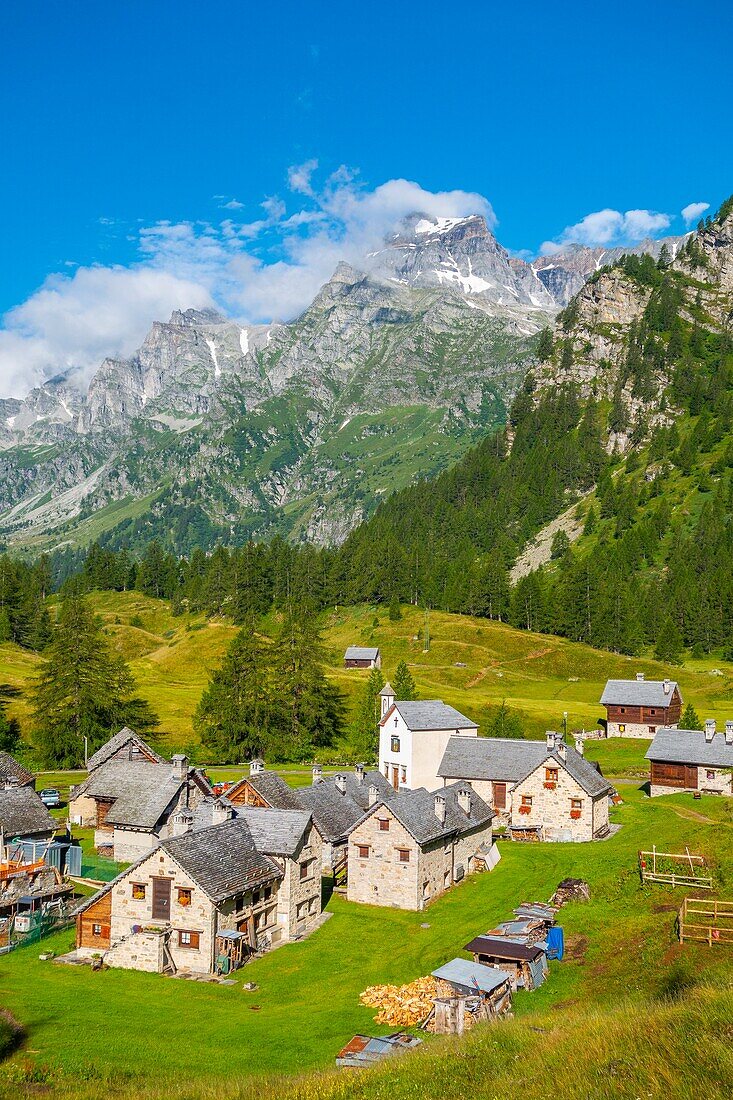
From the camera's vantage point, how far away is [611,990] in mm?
36406

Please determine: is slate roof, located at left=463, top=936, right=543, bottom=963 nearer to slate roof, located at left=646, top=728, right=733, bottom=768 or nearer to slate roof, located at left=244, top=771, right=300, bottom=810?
slate roof, located at left=244, top=771, right=300, bottom=810

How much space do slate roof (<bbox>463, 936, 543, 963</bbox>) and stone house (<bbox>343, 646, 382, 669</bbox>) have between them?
103493 millimetres

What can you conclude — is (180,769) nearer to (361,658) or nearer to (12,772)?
(12,772)

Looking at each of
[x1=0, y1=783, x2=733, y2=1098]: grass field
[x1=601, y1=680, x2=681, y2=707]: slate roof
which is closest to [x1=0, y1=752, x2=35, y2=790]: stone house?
[x1=0, y1=783, x2=733, y2=1098]: grass field

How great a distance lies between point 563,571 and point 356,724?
10279 centimetres

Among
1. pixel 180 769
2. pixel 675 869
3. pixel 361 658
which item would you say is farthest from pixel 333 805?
pixel 361 658

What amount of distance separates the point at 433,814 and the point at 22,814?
28106 mm

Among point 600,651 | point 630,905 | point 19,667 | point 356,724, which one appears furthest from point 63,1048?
point 600,651

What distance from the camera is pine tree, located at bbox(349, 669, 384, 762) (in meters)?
98.2

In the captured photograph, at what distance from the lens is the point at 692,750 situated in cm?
8219

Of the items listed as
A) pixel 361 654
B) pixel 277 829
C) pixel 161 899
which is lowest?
pixel 161 899

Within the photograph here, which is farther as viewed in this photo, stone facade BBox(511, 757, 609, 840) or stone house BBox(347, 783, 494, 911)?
stone facade BBox(511, 757, 609, 840)

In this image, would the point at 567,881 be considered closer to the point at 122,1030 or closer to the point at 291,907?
the point at 291,907

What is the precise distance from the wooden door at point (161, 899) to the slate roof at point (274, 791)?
612 inches
